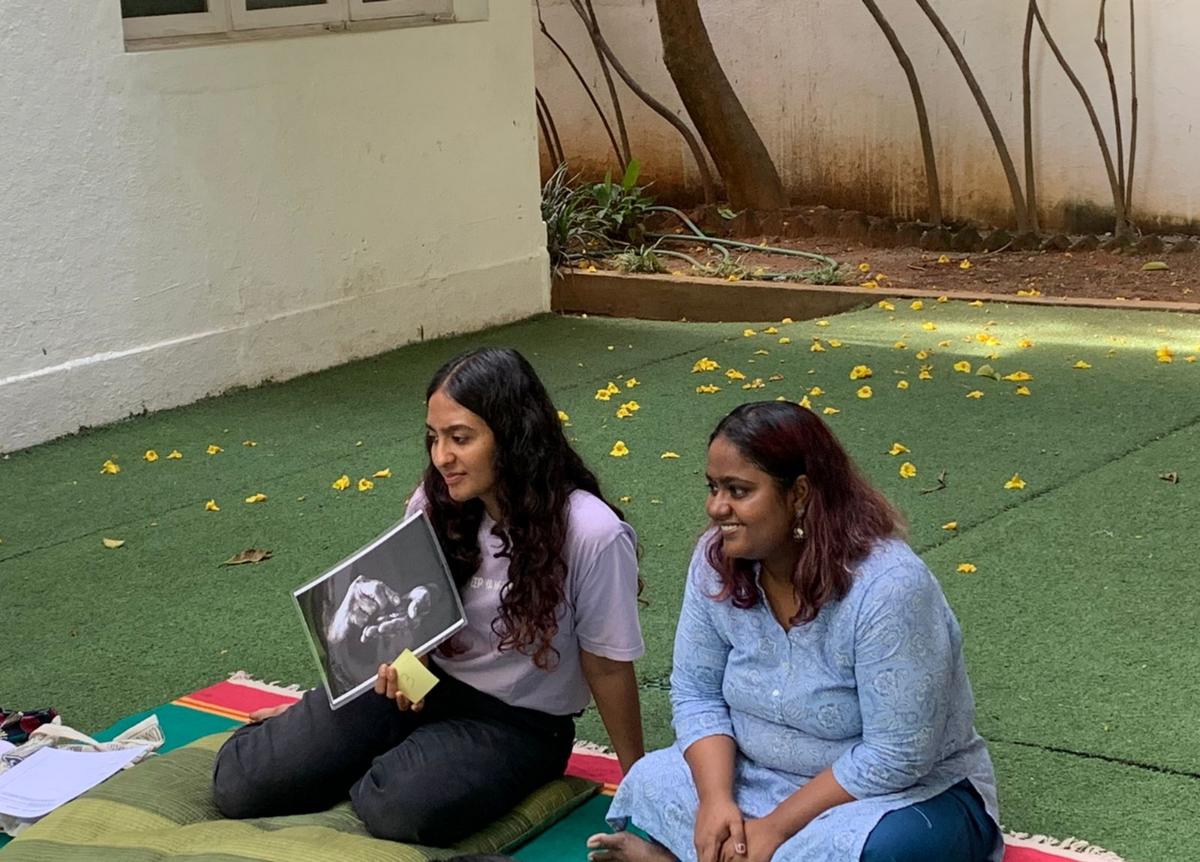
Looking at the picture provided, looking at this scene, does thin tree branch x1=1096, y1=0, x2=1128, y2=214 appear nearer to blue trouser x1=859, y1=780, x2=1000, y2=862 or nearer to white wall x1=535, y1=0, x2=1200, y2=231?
white wall x1=535, y1=0, x2=1200, y2=231

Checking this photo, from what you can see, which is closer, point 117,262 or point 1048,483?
point 1048,483

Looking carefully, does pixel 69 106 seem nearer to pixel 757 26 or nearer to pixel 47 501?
pixel 47 501

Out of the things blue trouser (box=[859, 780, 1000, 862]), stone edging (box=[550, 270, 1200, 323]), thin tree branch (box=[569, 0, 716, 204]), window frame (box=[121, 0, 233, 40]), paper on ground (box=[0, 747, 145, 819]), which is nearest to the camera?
blue trouser (box=[859, 780, 1000, 862])

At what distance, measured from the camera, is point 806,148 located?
11.3 meters

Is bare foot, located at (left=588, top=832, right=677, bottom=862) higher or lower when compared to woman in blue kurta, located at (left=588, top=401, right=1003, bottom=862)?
lower

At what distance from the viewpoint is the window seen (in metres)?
7.39

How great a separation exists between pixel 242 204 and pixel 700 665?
17.1ft

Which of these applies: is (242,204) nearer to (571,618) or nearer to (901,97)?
(571,618)

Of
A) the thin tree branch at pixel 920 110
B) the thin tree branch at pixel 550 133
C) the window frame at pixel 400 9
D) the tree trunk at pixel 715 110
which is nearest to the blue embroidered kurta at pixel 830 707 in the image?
the window frame at pixel 400 9

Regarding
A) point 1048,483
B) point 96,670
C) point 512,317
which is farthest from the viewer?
point 512,317

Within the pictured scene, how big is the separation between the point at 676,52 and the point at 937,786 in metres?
8.81

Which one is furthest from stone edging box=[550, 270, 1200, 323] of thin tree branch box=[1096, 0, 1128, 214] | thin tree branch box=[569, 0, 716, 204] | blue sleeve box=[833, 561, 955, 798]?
blue sleeve box=[833, 561, 955, 798]

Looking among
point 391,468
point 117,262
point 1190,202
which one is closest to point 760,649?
point 391,468

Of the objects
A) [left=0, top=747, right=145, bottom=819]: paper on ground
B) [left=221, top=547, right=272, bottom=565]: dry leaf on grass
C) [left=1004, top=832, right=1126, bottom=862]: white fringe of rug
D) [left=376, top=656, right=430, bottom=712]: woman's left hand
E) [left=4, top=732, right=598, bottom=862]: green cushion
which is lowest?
[left=221, top=547, right=272, bottom=565]: dry leaf on grass
